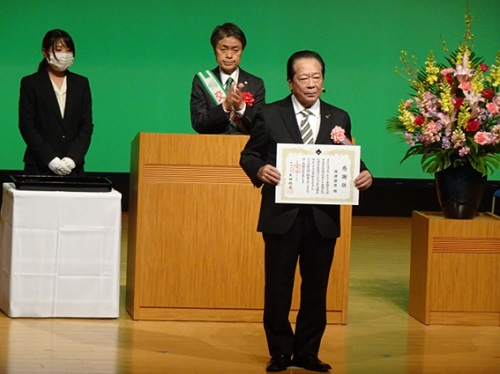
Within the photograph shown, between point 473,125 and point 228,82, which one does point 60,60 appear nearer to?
point 228,82

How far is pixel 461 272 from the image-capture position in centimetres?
628

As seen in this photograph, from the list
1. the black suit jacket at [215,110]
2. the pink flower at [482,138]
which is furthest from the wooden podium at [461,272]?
the black suit jacket at [215,110]

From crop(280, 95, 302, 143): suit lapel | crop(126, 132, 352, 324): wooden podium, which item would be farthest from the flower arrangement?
crop(280, 95, 302, 143): suit lapel

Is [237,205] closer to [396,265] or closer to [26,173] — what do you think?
Result: [26,173]

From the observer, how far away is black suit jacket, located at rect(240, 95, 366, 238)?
4977 millimetres

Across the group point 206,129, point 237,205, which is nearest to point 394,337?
point 237,205

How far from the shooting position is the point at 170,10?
10.6 metres

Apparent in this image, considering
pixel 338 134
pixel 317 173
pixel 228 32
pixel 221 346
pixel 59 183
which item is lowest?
pixel 221 346

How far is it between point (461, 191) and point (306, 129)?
1568 millimetres

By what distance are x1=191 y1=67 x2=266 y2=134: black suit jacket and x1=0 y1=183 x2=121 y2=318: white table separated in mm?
595

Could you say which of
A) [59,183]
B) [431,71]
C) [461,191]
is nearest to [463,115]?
[431,71]

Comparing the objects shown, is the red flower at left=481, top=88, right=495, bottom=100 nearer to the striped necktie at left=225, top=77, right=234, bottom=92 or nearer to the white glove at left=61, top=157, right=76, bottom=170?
the striped necktie at left=225, top=77, right=234, bottom=92

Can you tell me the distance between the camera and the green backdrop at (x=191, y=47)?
10.6 meters

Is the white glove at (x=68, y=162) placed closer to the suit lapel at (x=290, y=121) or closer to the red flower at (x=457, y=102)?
the suit lapel at (x=290, y=121)
